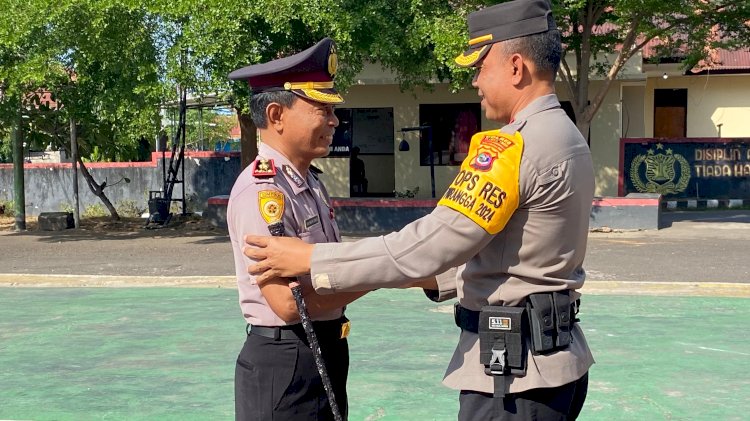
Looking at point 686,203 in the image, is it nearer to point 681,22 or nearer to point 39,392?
point 681,22

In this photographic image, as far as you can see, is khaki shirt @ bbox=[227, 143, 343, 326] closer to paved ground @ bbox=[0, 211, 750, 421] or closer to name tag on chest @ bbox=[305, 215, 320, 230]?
name tag on chest @ bbox=[305, 215, 320, 230]

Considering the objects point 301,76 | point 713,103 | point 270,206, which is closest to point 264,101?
point 301,76

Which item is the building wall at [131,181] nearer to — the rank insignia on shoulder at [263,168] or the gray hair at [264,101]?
the gray hair at [264,101]

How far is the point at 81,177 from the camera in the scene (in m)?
24.2

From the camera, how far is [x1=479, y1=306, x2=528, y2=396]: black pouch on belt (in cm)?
266

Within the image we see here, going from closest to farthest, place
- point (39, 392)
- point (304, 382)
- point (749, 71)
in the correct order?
point (304, 382)
point (39, 392)
point (749, 71)

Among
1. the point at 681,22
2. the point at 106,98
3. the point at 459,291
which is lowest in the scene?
the point at 459,291

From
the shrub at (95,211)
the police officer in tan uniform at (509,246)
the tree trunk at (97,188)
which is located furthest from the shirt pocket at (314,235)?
the shrub at (95,211)

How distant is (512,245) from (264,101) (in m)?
1.06

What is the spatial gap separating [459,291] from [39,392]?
448 cm

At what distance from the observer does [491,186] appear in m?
2.57

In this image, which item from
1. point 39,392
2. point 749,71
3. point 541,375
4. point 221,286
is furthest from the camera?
point 749,71

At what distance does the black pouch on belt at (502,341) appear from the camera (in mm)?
2662

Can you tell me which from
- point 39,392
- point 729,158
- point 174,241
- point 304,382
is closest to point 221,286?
point 39,392
